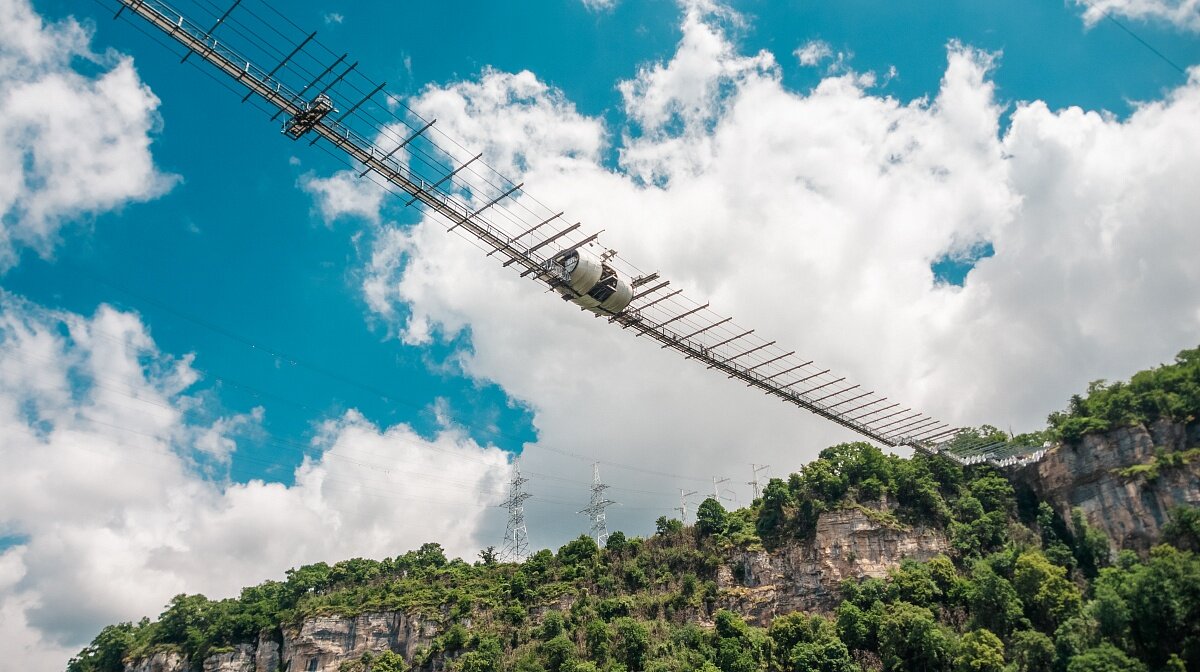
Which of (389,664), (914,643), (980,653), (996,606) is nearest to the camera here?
(980,653)

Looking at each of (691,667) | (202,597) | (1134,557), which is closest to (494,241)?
(691,667)

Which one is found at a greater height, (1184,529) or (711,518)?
(711,518)

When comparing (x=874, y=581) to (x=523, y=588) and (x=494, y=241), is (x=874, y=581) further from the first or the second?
(x=494, y=241)

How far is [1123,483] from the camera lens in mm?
69500

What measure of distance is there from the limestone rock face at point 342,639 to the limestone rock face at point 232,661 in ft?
22.5

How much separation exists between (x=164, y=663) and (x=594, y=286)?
3594 inches

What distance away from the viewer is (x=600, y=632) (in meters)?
70.5

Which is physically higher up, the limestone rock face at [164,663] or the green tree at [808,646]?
the limestone rock face at [164,663]

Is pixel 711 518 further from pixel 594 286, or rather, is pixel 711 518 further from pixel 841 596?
pixel 594 286

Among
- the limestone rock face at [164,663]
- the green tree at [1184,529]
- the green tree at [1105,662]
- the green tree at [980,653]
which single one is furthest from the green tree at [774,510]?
the limestone rock face at [164,663]

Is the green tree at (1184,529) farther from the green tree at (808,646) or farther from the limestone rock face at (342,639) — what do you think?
the limestone rock face at (342,639)

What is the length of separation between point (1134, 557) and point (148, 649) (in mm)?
105753

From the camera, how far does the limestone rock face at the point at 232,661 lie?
95500mm

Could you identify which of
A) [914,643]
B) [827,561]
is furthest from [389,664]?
[914,643]
